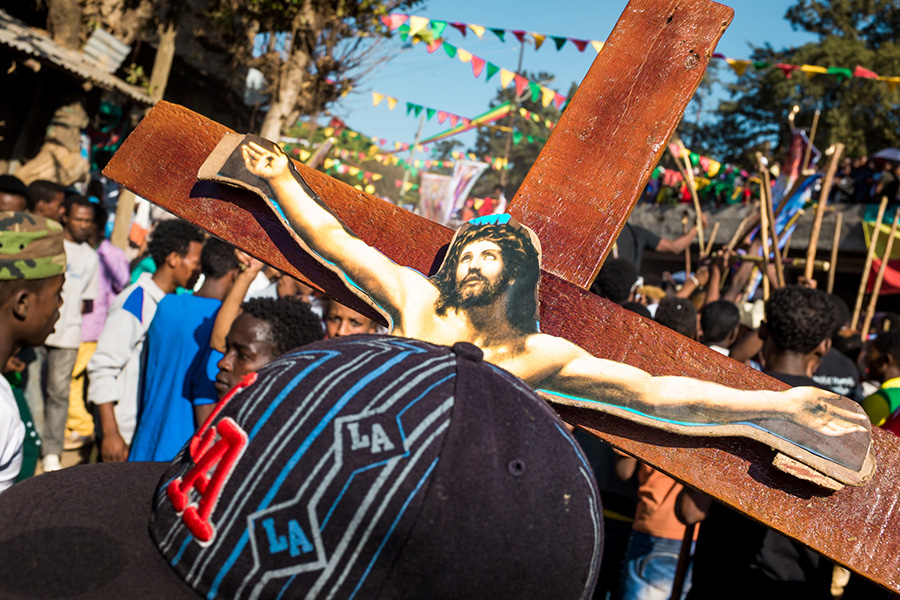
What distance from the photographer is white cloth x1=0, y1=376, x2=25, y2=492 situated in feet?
6.05

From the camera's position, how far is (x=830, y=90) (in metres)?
21.3

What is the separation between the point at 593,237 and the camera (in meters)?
1.48

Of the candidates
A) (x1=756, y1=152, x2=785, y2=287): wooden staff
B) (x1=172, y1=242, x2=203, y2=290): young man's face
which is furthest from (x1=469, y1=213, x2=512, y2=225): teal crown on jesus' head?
(x1=756, y1=152, x2=785, y2=287): wooden staff

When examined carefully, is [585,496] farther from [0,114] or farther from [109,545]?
[0,114]

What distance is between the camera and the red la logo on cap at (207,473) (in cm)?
74

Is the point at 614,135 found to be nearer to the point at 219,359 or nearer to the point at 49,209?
the point at 219,359

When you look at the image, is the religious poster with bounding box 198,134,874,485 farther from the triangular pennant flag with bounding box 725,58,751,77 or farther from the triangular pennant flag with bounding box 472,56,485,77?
the triangular pennant flag with bounding box 472,56,485,77

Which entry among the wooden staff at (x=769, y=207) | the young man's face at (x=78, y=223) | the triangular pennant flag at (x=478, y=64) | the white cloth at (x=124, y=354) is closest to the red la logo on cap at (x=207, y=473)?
the white cloth at (x=124, y=354)

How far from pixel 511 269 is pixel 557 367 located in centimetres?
21

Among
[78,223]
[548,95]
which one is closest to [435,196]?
[548,95]

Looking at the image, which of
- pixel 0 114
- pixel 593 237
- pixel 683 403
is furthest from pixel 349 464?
pixel 0 114

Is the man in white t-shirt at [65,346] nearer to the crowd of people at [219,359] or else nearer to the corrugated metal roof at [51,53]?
the crowd of people at [219,359]

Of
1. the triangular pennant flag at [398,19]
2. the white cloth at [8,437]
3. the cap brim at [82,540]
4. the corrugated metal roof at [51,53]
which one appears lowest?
the white cloth at [8,437]

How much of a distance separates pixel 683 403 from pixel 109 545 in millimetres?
950
